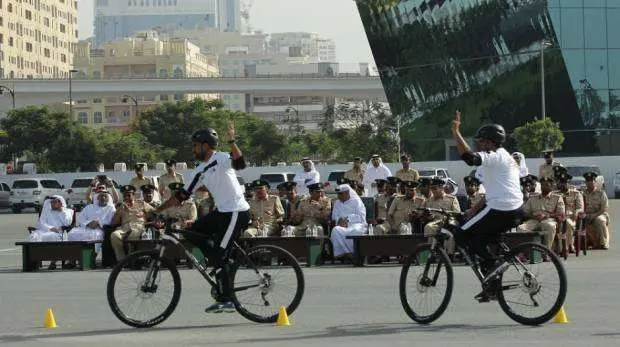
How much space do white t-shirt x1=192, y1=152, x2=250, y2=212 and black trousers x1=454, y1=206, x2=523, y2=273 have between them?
73.1 inches

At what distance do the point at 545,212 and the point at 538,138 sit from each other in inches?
2157

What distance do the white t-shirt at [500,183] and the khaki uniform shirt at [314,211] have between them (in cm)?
1062

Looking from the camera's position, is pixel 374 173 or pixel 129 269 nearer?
pixel 129 269

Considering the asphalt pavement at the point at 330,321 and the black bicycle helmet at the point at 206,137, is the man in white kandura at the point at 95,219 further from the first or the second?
the black bicycle helmet at the point at 206,137

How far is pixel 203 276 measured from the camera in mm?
12250

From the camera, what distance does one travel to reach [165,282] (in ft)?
40.2

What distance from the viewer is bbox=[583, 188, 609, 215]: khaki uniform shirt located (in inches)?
922

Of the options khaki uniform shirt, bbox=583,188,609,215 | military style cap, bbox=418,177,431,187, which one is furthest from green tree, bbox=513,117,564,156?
military style cap, bbox=418,177,431,187

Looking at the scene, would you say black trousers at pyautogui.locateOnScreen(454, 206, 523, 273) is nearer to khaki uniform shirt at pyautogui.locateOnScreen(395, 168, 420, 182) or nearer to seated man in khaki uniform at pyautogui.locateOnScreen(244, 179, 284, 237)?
seated man in khaki uniform at pyautogui.locateOnScreen(244, 179, 284, 237)

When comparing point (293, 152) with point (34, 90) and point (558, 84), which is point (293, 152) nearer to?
point (34, 90)

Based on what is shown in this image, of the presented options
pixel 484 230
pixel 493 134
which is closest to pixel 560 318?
pixel 484 230

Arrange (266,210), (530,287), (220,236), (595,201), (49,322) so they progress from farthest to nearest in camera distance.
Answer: (595,201) < (266,210) < (49,322) < (220,236) < (530,287)

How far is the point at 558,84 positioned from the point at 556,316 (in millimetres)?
71947

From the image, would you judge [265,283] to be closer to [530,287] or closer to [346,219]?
[530,287]
